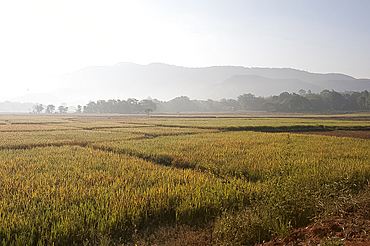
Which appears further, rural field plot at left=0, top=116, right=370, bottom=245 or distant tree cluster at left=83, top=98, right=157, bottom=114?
distant tree cluster at left=83, top=98, right=157, bottom=114

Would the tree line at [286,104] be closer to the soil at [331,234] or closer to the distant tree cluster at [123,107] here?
the distant tree cluster at [123,107]

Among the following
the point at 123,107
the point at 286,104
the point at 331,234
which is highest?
the point at 123,107

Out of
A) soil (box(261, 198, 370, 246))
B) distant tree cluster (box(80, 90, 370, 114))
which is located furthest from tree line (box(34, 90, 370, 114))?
soil (box(261, 198, 370, 246))

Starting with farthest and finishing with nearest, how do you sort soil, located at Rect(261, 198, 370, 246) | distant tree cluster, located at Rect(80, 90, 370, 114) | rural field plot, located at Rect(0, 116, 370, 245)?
1. distant tree cluster, located at Rect(80, 90, 370, 114)
2. rural field plot, located at Rect(0, 116, 370, 245)
3. soil, located at Rect(261, 198, 370, 246)

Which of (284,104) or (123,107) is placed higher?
(123,107)

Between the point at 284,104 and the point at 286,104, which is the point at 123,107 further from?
the point at 286,104

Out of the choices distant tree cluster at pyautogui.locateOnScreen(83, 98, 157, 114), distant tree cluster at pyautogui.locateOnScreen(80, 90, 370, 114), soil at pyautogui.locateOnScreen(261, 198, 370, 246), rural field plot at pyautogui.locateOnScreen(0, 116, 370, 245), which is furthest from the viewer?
distant tree cluster at pyautogui.locateOnScreen(83, 98, 157, 114)

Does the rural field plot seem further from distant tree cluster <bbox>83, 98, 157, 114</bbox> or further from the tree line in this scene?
distant tree cluster <bbox>83, 98, 157, 114</bbox>

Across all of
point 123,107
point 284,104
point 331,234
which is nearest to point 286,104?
point 284,104

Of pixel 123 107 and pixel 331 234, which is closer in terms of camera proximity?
pixel 331 234

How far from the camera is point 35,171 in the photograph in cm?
882

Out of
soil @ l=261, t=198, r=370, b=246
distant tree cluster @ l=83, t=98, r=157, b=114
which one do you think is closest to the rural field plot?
soil @ l=261, t=198, r=370, b=246

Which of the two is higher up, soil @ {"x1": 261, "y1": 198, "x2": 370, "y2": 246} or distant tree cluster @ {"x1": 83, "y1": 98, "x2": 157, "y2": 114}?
distant tree cluster @ {"x1": 83, "y1": 98, "x2": 157, "y2": 114}

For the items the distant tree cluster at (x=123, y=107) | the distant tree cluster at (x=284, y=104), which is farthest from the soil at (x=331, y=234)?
the distant tree cluster at (x=123, y=107)
